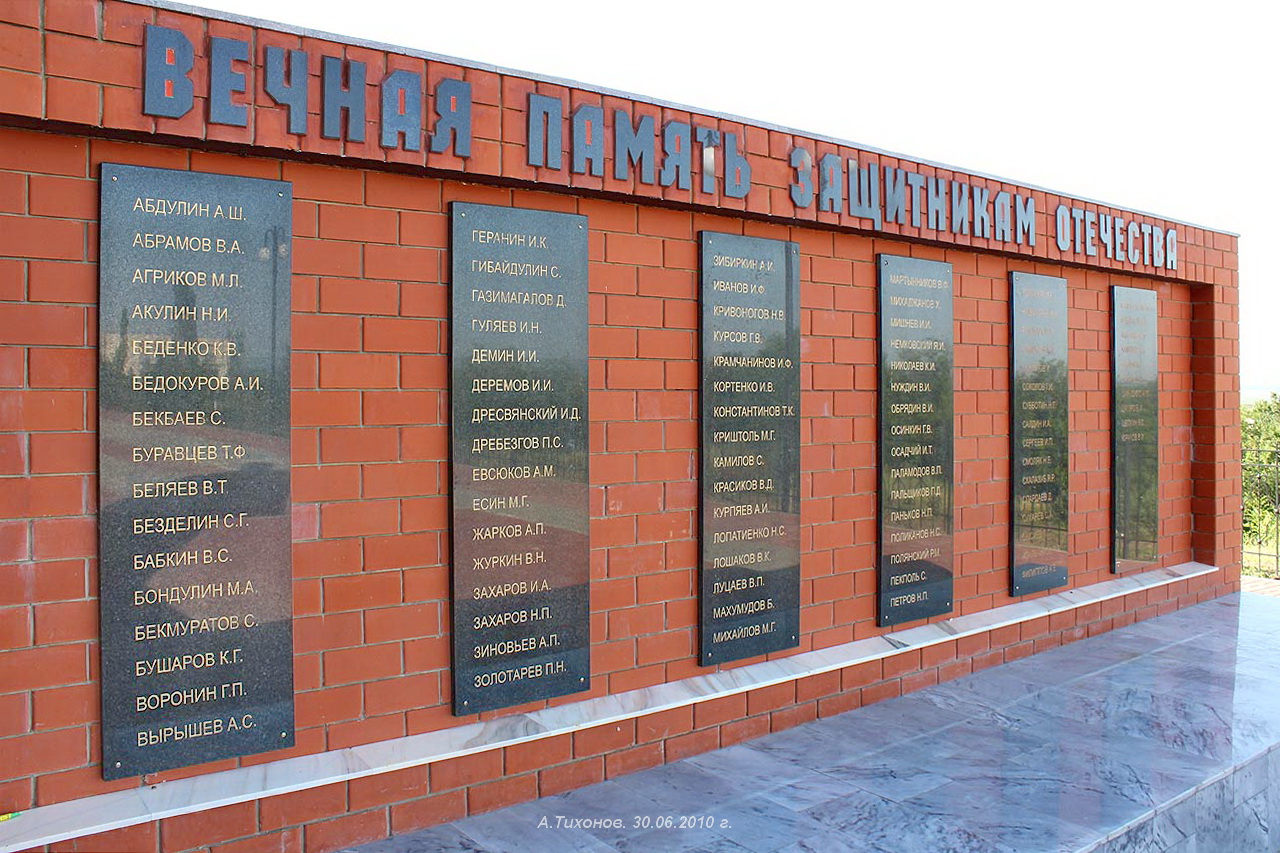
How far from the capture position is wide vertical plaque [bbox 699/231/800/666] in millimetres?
4043

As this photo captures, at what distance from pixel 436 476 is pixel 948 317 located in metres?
3.03

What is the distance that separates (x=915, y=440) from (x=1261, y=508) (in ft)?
28.3

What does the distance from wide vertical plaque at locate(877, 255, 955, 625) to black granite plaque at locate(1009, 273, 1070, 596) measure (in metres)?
0.61

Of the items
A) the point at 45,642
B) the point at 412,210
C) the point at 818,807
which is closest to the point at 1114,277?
the point at 818,807

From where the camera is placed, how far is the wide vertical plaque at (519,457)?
337 centimetres

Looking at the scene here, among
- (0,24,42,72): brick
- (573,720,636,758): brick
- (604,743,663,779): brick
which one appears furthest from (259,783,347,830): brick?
(0,24,42,72): brick

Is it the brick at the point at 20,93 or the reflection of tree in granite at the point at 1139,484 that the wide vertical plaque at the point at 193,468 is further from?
the reflection of tree in granite at the point at 1139,484

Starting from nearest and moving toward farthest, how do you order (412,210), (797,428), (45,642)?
1. (45,642)
2. (412,210)
3. (797,428)

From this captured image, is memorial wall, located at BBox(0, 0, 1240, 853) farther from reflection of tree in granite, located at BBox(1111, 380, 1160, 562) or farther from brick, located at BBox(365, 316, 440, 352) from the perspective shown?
reflection of tree in granite, located at BBox(1111, 380, 1160, 562)

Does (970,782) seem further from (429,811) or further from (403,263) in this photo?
(403,263)

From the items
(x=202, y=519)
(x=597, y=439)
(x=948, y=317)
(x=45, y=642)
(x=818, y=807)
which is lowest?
(x=818, y=807)

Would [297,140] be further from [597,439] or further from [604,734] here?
[604,734]

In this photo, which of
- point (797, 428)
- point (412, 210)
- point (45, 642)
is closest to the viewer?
point (45, 642)

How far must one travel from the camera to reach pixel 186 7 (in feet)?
9.16
